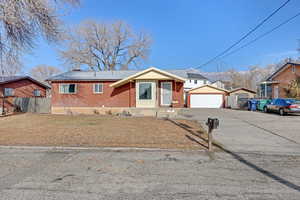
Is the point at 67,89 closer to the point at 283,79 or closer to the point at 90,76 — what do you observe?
the point at 90,76

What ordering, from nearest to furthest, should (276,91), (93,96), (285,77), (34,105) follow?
1. (93,96)
2. (34,105)
3. (285,77)
4. (276,91)

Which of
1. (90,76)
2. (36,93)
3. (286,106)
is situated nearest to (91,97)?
(90,76)

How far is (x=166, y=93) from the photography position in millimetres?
16672

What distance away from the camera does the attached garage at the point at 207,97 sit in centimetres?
2723

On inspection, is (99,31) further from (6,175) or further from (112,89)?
(6,175)

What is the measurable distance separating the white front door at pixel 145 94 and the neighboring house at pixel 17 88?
1580cm

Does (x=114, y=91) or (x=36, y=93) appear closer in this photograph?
(x=114, y=91)

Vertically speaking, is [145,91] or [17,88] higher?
[17,88]

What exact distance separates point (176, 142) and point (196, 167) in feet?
7.70

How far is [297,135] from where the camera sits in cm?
848

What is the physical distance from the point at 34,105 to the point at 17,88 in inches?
355

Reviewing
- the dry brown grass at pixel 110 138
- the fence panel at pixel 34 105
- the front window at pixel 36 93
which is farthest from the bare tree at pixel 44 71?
the dry brown grass at pixel 110 138

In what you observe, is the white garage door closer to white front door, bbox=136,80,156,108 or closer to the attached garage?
the attached garage

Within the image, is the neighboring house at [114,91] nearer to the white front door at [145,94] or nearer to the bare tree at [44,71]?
the white front door at [145,94]
